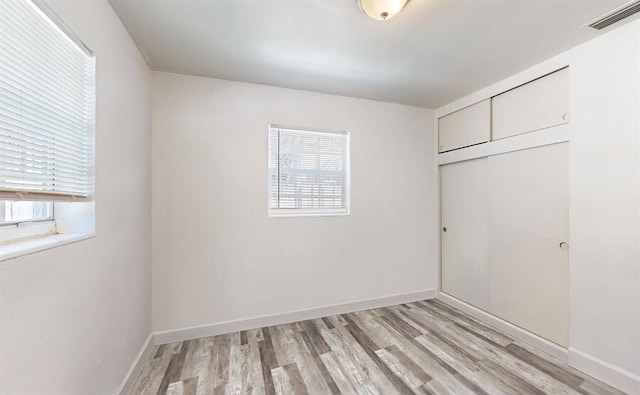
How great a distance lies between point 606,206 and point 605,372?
47.8 inches

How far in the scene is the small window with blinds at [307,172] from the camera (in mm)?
2770

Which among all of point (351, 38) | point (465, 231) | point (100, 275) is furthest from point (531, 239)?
point (100, 275)

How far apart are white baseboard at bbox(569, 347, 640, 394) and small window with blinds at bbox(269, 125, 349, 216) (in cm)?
229

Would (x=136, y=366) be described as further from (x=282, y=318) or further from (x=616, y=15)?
(x=616, y=15)

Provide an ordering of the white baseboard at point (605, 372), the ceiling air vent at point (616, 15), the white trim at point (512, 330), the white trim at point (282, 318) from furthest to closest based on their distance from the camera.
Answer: the white trim at point (282, 318) → the white trim at point (512, 330) → the white baseboard at point (605, 372) → the ceiling air vent at point (616, 15)

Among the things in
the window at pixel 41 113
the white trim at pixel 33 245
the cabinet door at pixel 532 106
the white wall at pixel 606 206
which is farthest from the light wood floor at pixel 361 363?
the cabinet door at pixel 532 106

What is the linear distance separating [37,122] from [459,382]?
287cm

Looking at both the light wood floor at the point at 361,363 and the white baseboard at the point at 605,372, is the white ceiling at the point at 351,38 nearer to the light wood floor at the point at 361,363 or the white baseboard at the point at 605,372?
the white baseboard at the point at 605,372

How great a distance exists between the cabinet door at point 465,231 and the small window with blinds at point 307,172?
4.57 feet

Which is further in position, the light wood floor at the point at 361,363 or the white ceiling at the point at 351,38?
the light wood floor at the point at 361,363

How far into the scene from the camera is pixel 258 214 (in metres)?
2.66

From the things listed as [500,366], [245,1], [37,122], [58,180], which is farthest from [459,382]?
[245,1]

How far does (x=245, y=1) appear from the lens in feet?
5.05

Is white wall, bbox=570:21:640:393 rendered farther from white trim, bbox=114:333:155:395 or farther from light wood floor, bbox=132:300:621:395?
white trim, bbox=114:333:155:395
